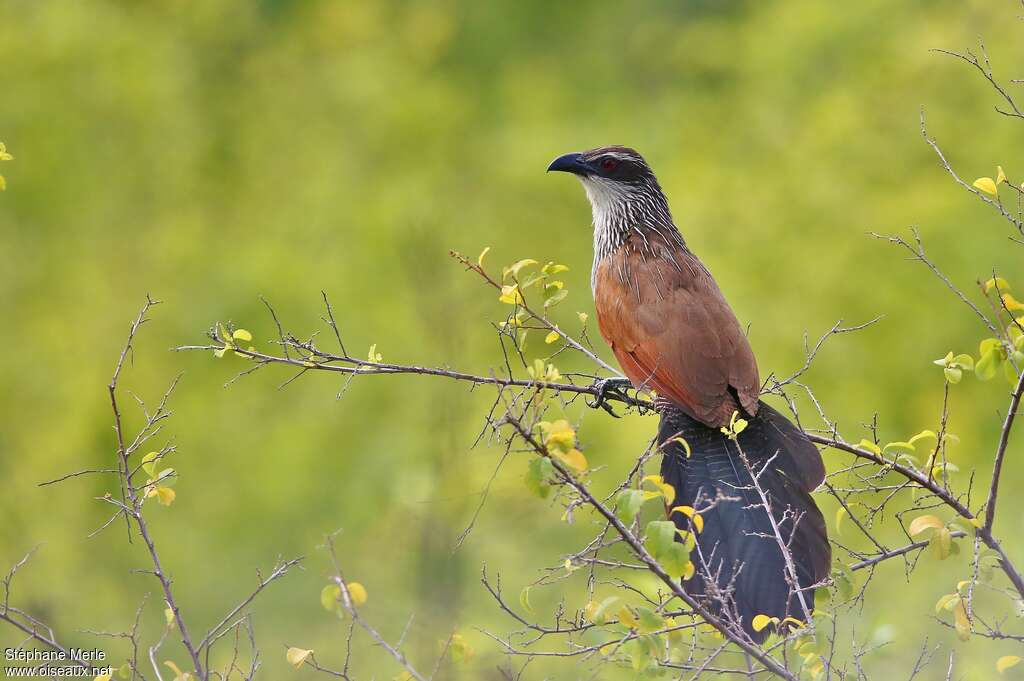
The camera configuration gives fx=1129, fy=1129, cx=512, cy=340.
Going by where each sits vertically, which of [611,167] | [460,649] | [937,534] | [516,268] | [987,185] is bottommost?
[460,649]

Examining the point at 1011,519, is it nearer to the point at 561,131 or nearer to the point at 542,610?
the point at 542,610

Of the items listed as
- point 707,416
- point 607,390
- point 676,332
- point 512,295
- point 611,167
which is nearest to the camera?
point 512,295

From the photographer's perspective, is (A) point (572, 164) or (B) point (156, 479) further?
(A) point (572, 164)

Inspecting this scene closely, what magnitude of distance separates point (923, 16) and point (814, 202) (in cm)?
198

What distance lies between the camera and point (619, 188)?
15.2ft

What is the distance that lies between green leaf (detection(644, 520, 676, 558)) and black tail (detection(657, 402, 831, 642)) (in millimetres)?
329

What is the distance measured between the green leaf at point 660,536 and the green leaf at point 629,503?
0.15ft

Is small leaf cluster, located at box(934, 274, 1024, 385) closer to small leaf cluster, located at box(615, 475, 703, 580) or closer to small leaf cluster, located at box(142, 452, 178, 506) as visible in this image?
small leaf cluster, located at box(615, 475, 703, 580)

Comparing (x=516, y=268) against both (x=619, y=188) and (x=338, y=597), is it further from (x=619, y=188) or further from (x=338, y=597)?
(x=619, y=188)

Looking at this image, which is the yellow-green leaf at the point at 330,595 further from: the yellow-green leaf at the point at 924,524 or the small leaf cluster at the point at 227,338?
the yellow-green leaf at the point at 924,524

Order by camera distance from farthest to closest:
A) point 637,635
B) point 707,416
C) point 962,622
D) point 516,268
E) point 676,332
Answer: point 676,332 < point 707,416 < point 516,268 < point 962,622 < point 637,635

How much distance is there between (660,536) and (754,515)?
102cm

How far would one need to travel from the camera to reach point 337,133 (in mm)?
11211

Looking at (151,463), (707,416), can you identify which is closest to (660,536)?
(151,463)
